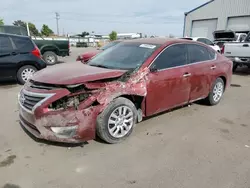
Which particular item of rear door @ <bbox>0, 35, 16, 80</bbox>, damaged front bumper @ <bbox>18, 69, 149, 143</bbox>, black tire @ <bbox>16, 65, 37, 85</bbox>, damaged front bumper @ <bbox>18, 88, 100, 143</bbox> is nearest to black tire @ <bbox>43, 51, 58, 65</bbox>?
black tire @ <bbox>16, 65, 37, 85</bbox>

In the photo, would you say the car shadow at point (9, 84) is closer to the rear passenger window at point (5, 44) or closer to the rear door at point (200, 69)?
the rear passenger window at point (5, 44)

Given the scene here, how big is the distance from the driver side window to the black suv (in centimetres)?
509

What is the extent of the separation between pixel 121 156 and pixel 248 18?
76.3 feet

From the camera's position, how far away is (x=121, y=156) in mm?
3215

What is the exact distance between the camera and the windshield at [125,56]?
3.91m

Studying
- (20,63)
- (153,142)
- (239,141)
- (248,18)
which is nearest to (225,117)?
(239,141)

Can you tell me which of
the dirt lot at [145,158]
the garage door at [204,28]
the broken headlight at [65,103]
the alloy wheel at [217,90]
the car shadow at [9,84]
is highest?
the garage door at [204,28]

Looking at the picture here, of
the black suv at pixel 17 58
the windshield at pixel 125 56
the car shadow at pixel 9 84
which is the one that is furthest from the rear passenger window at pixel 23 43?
the windshield at pixel 125 56

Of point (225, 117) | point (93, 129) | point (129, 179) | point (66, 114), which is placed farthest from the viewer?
point (225, 117)

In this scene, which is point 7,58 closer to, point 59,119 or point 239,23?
point 59,119

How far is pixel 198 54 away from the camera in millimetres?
4840

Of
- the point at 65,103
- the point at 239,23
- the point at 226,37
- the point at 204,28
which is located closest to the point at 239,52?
the point at 226,37

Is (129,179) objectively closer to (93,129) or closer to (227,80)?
(93,129)

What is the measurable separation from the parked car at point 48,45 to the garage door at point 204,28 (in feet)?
57.5
